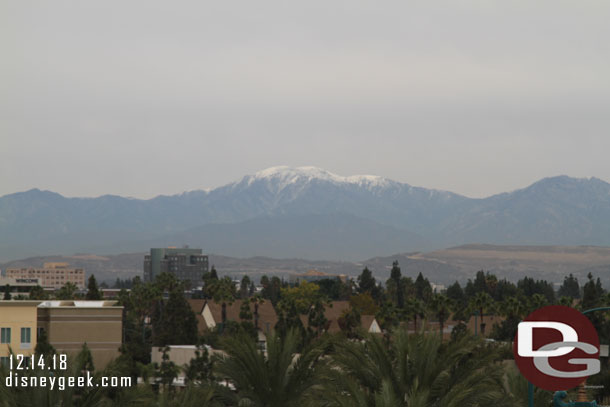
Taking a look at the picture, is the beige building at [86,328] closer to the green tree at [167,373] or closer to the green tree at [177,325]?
the green tree at [167,373]

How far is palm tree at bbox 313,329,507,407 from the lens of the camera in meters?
30.0

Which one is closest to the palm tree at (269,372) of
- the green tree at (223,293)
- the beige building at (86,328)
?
the beige building at (86,328)

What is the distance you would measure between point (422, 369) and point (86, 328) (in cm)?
5362

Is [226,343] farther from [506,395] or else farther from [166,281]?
[166,281]

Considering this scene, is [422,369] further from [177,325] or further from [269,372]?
[177,325]

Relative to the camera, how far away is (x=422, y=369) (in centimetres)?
3094

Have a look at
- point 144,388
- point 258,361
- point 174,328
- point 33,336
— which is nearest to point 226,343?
point 258,361

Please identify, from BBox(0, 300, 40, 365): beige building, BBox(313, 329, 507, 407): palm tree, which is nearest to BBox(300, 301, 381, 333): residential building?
BBox(0, 300, 40, 365): beige building

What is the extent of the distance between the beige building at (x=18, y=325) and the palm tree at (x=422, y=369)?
49.3 meters

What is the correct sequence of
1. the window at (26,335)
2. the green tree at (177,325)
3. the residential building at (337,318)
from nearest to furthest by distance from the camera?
the window at (26,335)
the green tree at (177,325)
the residential building at (337,318)

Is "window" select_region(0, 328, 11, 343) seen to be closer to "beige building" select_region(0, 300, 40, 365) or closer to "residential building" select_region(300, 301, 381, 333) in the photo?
"beige building" select_region(0, 300, 40, 365)

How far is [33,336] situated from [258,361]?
46257mm

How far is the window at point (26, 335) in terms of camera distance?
3014 inches

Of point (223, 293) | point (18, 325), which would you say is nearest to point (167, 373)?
point (18, 325)
